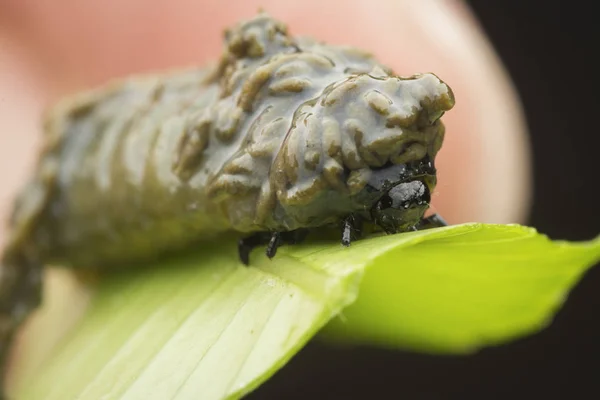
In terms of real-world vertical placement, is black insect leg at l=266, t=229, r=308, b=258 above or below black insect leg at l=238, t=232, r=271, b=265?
above

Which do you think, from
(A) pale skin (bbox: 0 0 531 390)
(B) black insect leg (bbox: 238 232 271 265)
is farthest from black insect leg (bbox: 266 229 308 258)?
(A) pale skin (bbox: 0 0 531 390)

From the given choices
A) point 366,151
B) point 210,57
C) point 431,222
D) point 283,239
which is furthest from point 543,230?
point 366,151

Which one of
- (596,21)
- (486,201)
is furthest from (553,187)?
(486,201)

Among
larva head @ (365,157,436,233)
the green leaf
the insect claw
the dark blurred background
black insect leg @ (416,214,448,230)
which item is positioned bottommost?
the dark blurred background

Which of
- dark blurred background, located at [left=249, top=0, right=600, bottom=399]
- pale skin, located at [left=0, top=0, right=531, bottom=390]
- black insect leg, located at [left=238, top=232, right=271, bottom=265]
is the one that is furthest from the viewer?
dark blurred background, located at [left=249, top=0, right=600, bottom=399]

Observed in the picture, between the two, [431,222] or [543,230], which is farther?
[543,230]

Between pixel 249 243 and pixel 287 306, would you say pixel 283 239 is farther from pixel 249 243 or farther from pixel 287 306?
pixel 287 306

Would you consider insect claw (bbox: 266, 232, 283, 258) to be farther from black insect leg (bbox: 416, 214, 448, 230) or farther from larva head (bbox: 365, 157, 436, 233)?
black insect leg (bbox: 416, 214, 448, 230)
